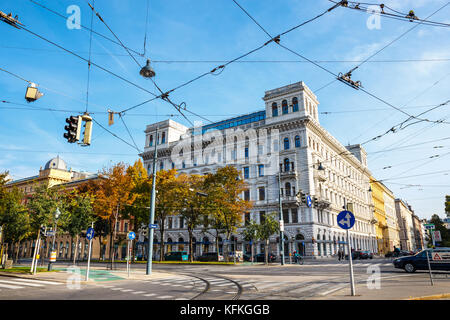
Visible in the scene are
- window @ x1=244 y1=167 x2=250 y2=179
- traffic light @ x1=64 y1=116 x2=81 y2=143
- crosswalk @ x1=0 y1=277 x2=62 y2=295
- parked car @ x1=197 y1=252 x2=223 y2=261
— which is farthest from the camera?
window @ x1=244 y1=167 x2=250 y2=179

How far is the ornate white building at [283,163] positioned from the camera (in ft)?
152

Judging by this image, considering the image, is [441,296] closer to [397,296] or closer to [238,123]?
[397,296]

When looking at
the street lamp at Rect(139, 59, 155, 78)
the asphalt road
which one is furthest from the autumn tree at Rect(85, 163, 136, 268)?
the street lamp at Rect(139, 59, 155, 78)

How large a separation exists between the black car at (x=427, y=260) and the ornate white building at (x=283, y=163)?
71.2 feet

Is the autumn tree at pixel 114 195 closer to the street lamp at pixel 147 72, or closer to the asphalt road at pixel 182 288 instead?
the asphalt road at pixel 182 288

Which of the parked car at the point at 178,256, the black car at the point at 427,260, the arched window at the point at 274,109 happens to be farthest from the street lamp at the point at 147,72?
the arched window at the point at 274,109

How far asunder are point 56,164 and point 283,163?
6092 centimetres

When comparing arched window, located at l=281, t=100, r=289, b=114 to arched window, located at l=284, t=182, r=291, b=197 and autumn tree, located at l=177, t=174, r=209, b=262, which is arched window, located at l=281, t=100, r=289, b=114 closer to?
arched window, located at l=284, t=182, r=291, b=197

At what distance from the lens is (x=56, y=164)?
79.8 m

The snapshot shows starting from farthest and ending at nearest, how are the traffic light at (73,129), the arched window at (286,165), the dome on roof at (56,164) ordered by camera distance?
the dome on roof at (56,164) → the arched window at (286,165) → the traffic light at (73,129)

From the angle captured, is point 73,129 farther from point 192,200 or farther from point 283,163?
point 283,163

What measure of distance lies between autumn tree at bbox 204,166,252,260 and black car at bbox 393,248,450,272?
2012cm

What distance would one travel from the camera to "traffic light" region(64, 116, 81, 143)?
1142 centimetres

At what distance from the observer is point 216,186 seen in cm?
3769
